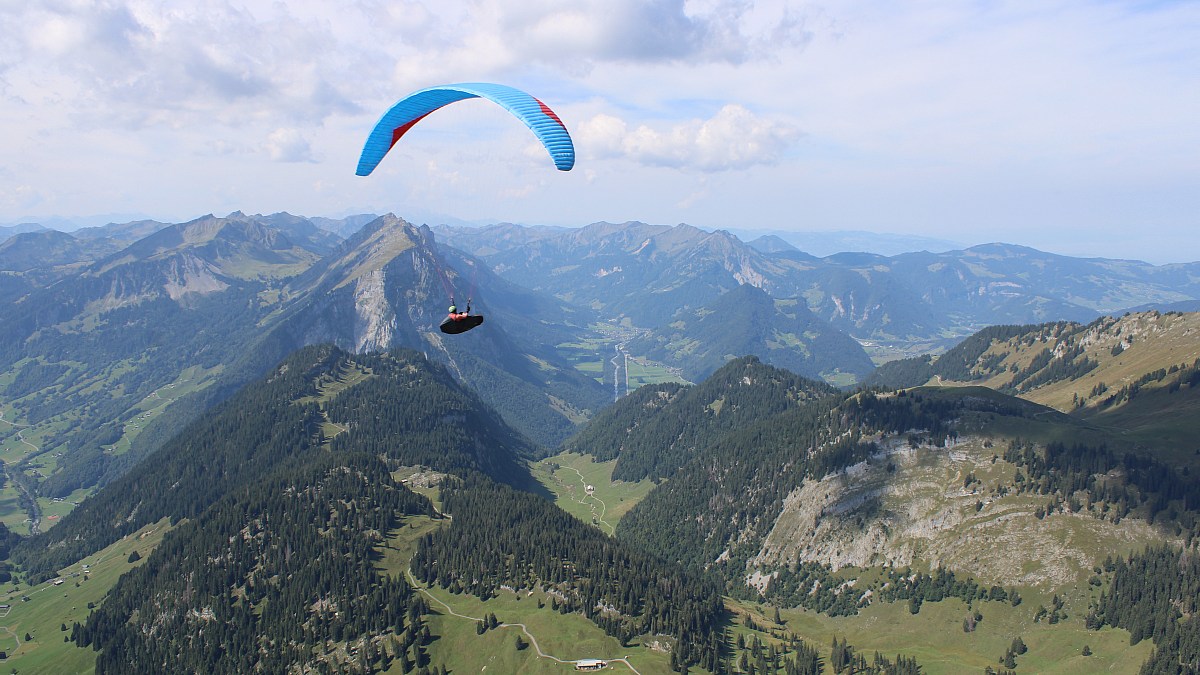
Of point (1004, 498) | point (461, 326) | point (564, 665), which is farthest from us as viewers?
point (1004, 498)

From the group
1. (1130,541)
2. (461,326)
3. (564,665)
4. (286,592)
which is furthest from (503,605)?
(1130,541)

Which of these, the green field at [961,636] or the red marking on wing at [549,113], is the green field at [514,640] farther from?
the red marking on wing at [549,113]

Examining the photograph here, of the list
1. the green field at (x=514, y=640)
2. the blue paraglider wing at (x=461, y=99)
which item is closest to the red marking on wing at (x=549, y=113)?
the blue paraglider wing at (x=461, y=99)

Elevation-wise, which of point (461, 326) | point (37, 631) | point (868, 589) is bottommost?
point (37, 631)

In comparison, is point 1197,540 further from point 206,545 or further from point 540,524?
point 206,545

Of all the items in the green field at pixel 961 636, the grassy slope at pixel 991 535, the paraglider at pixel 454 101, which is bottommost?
the green field at pixel 961 636

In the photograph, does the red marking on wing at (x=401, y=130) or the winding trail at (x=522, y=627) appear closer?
the red marking on wing at (x=401, y=130)

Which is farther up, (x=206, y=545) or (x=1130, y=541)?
(x=1130, y=541)

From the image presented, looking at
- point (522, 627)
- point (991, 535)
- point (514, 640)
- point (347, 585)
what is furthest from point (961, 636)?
point (347, 585)
